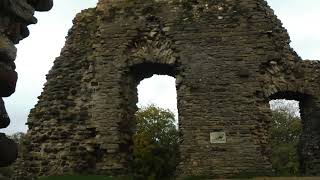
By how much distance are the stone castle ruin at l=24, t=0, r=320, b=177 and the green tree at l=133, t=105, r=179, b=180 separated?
4.46 metres

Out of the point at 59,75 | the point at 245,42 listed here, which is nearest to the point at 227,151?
the point at 245,42

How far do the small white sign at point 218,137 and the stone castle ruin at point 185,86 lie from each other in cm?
2

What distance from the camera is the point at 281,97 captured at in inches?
511

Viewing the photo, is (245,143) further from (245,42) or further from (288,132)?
(288,132)

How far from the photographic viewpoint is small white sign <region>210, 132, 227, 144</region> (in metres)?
11.3

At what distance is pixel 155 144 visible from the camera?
2917 centimetres

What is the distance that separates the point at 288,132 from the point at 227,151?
2542cm

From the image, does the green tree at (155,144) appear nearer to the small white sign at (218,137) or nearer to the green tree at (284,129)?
the small white sign at (218,137)

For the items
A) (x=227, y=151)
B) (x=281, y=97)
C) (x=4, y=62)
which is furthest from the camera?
(x=281, y=97)

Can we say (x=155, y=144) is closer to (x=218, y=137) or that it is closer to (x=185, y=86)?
(x=185, y=86)

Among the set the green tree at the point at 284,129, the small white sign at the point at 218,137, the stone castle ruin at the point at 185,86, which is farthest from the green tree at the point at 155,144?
the green tree at the point at 284,129

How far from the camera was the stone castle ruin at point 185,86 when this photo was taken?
1146cm

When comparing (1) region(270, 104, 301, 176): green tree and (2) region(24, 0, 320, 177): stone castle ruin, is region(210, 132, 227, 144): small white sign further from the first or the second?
(1) region(270, 104, 301, 176): green tree

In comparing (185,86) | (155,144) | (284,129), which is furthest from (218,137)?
(284,129)
